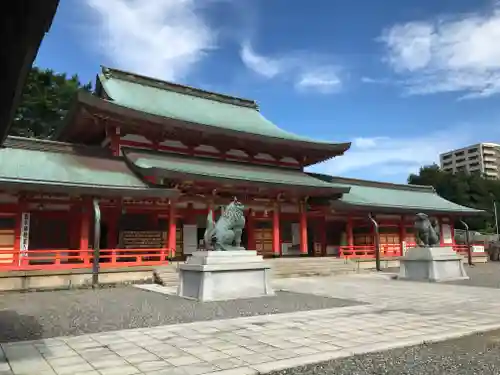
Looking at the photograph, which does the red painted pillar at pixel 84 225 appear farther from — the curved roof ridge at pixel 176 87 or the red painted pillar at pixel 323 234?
the red painted pillar at pixel 323 234

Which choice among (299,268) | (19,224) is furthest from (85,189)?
(299,268)

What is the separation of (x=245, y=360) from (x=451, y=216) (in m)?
26.1

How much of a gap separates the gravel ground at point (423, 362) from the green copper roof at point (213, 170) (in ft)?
39.7

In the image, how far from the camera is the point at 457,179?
64500mm

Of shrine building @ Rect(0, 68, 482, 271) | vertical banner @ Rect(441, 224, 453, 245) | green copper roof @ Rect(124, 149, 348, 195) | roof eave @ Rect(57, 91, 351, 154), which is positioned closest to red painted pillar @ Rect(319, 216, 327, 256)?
shrine building @ Rect(0, 68, 482, 271)

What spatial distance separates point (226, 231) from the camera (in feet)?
37.0

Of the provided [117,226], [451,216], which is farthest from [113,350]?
[451,216]

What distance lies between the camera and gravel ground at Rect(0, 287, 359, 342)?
726cm

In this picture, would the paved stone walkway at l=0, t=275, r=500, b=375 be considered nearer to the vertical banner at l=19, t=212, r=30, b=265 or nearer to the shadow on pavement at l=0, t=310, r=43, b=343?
the shadow on pavement at l=0, t=310, r=43, b=343

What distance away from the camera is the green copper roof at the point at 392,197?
23856mm

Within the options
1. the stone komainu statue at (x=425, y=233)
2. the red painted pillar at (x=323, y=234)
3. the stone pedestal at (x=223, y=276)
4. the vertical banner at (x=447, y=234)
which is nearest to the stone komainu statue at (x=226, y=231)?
the stone pedestal at (x=223, y=276)

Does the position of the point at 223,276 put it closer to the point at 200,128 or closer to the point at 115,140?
the point at 200,128

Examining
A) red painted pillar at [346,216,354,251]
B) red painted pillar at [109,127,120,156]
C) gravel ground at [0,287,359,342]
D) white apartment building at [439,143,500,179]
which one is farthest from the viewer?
white apartment building at [439,143,500,179]

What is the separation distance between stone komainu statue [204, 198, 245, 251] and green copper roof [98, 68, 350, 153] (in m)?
9.02
